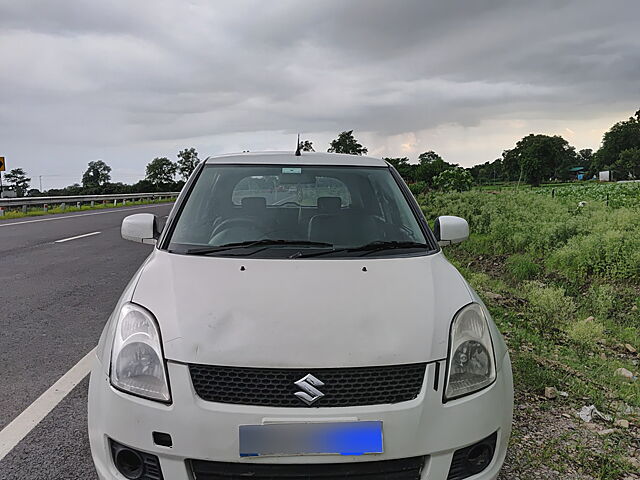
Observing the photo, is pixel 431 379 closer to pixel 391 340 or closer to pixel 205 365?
pixel 391 340

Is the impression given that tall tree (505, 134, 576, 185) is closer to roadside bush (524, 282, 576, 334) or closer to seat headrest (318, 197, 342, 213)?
roadside bush (524, 282, 576, 334)

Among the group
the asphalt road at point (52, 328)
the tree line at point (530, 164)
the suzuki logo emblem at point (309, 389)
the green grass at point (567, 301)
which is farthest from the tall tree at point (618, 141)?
the suzuki logo emblem at point (309, 389)

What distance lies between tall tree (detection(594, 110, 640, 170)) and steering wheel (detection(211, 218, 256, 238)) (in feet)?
376

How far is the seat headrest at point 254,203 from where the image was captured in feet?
11.1

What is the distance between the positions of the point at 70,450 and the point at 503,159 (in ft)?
326

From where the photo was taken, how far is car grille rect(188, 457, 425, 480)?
6.46 ft

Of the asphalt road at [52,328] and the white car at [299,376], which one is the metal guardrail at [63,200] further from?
the white car at [299,376]

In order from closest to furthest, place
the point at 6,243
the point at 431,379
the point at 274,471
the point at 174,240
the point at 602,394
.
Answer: the point at 274,471
the point at 431,379
the point at 174,240
the point at 602,394
the point at 6,243

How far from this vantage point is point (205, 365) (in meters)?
2.06

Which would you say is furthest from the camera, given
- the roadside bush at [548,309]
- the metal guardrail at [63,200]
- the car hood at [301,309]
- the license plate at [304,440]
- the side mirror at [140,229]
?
the metal guardrail at [63,200]

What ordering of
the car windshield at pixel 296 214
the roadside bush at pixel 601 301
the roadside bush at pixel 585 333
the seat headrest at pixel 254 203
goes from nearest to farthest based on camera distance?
the car windshield at pixel 296 214 → the seat headrest at pixel 254 203 → the roadside bush at pixel 585 333 → the roadside bush at pixel 601 301

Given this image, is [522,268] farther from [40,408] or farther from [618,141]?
[618,141]

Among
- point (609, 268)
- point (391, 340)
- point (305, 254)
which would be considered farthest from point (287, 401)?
point (609, 268)

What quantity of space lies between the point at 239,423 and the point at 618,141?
121 m
